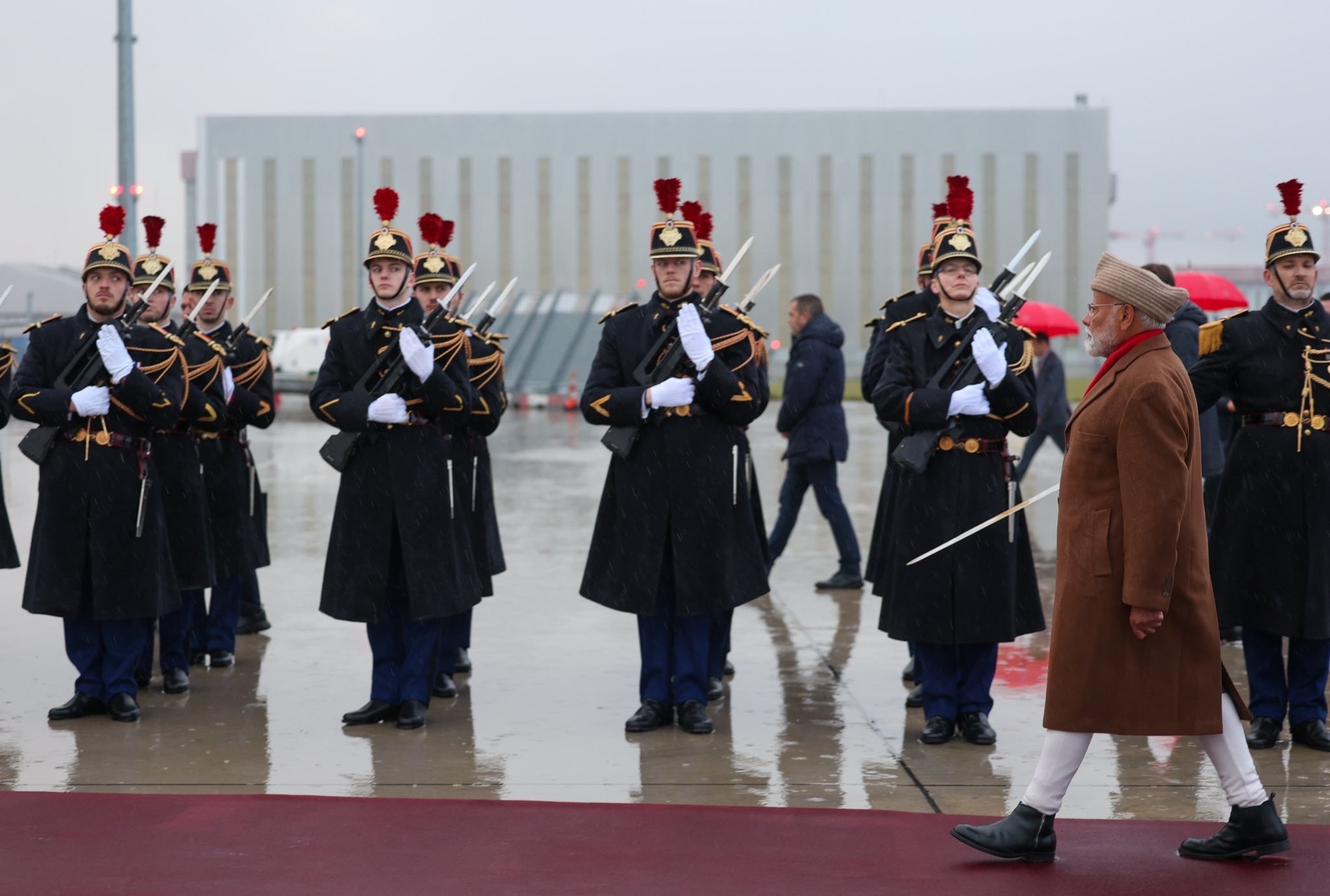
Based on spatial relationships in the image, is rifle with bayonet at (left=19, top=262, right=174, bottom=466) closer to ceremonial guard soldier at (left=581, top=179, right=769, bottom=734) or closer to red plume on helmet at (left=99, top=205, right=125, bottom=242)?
red plume on helmet at (left=99, top=205, right=125, bottom=242)

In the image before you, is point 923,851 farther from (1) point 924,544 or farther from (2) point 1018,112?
(2) point 1018,112

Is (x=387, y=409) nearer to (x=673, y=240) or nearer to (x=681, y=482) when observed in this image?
(x=681, y=482)

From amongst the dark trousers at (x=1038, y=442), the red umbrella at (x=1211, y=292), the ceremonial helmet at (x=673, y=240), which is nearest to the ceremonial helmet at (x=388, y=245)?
the ceremonial helmet at (x=673, y=240)

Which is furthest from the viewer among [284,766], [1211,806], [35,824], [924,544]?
[924,544]

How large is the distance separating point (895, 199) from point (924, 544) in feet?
176

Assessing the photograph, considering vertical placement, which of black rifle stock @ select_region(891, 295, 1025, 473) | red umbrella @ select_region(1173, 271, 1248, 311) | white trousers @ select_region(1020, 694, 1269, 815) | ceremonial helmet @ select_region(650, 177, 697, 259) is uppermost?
ceremonial helmet @ select_region(650, 177, 697, 259)

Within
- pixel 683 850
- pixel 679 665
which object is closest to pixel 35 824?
pixel 683 850

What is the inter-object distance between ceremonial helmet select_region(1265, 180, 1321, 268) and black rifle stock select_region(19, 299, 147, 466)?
15.2 feet

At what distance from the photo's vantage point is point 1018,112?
5775 centimetres

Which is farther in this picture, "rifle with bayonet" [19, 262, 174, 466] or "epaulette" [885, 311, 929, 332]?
"rifle with bayonet" [19, 262, 174, 466]

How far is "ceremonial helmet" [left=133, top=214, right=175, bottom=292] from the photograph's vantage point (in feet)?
25.4

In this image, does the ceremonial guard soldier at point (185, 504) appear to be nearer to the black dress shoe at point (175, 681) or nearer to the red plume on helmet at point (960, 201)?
the black dress shoe at point (175, 681)

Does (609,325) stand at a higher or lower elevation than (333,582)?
higher

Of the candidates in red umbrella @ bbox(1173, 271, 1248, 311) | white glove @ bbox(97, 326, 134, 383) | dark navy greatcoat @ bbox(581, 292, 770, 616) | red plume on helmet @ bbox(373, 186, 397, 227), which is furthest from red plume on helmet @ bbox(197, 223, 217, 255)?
red umbrella @ bbox(1173, 271, 1248, 311)
